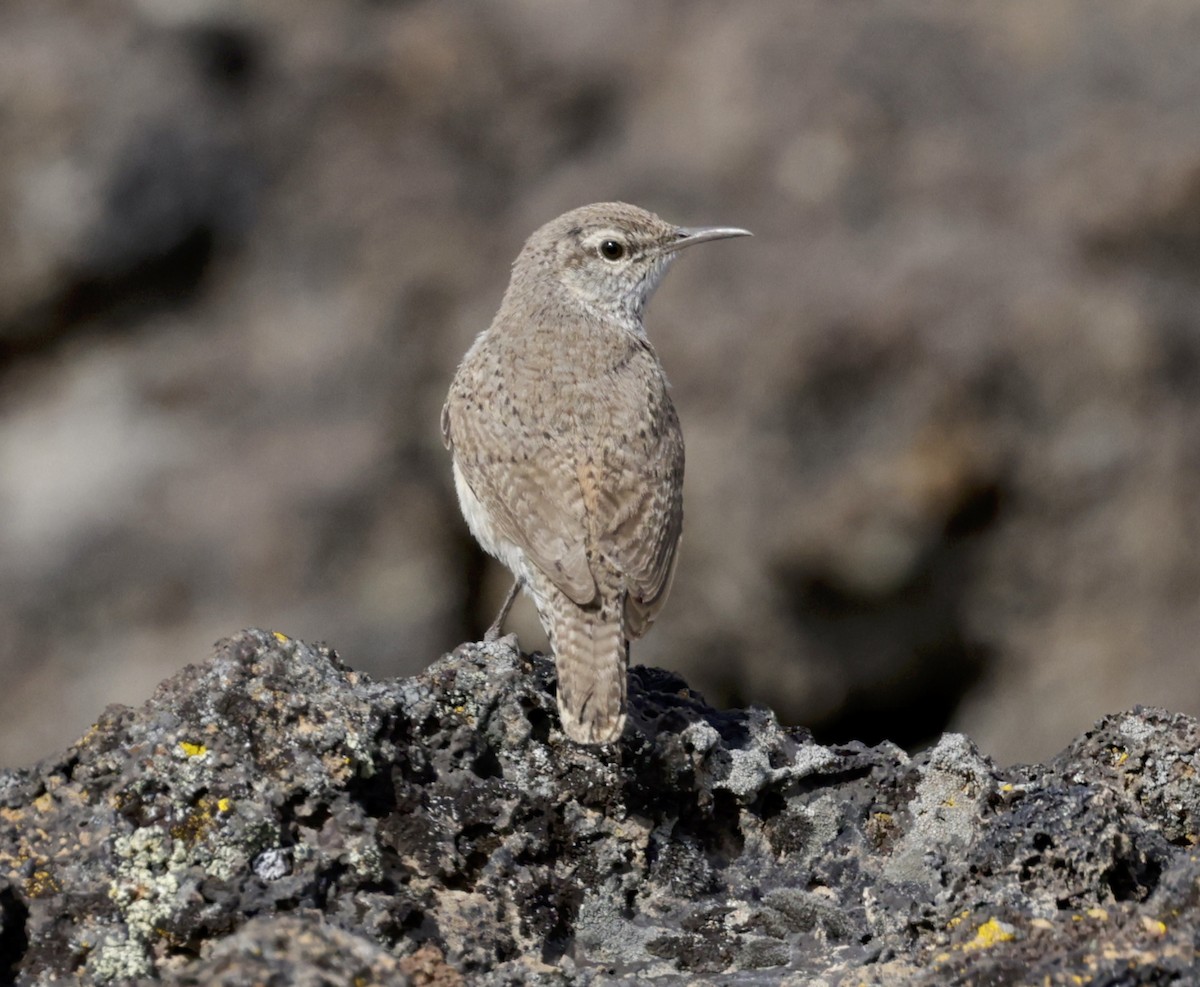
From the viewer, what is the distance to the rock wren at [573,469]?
5504 mm

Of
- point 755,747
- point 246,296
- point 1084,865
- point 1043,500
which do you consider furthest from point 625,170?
point 1084,865

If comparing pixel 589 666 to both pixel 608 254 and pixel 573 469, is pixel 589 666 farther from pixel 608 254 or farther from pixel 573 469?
pixel 608 254

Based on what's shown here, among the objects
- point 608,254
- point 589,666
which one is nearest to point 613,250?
point 608,254

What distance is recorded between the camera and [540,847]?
4.15m

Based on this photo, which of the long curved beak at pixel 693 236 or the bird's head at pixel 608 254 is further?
the long curved beak at pixel 693 236

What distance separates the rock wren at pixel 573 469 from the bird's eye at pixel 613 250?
1.20ft

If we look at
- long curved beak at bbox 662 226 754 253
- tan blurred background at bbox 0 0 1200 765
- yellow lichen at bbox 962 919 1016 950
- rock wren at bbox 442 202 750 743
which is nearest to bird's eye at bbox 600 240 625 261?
long curved beak at bbox 662 226 754 253

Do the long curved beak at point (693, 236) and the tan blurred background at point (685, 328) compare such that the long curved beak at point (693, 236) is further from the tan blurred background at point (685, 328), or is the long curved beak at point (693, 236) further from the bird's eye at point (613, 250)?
the tan blurred background at point (685, 328)

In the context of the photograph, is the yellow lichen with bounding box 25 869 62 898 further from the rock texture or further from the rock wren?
the rock wren

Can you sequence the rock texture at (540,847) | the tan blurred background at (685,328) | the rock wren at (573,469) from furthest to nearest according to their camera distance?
the tan blurred background at (685,328) → the rock wren at (573,469) → the rock texture at (540,847)

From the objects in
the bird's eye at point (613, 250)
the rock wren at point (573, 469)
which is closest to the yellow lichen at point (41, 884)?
the rock wren at point (573, 469)

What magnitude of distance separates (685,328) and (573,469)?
5.70 m

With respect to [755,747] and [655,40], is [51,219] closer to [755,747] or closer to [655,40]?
[655,40]

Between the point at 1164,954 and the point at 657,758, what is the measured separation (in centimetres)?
178
